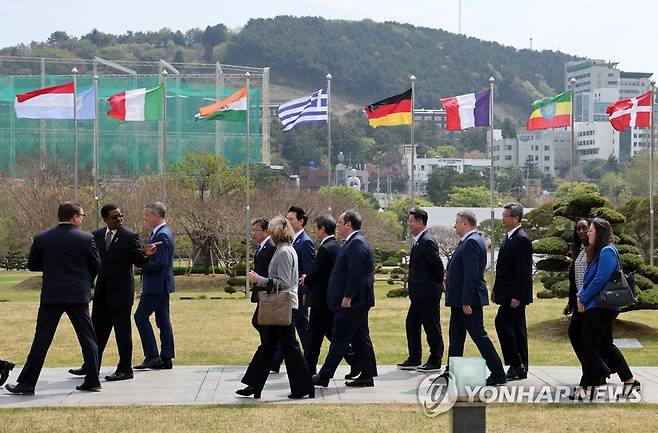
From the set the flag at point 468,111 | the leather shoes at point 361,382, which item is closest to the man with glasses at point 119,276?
the leather shoes at point 361,382

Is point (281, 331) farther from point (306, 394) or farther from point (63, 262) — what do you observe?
point (63, 262)

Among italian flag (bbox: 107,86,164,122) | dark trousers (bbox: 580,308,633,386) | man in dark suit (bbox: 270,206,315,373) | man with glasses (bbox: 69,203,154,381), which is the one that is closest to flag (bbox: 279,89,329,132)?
italian flag (bbox: 107,86,164,122)

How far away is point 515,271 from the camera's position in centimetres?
1143

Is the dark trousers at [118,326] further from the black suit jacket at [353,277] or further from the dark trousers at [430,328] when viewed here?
the dark trousers at [430,328]

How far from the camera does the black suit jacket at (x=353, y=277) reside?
1080 cm

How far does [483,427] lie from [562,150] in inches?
6839

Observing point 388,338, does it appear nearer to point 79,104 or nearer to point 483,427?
point 483,427

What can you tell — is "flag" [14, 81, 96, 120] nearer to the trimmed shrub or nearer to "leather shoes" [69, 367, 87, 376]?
the trimmed shrub

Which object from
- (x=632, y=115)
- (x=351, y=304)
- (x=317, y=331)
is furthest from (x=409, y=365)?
(x=632, y=115)

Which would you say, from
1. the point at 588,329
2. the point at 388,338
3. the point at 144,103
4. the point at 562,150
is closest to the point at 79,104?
the point at 144,103

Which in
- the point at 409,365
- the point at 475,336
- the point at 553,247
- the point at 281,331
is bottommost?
the point at 409,365

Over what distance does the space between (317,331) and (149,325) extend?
6.49ft

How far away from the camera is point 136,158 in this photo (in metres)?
63.3

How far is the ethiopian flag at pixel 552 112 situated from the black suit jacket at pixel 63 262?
17538 millimetres
